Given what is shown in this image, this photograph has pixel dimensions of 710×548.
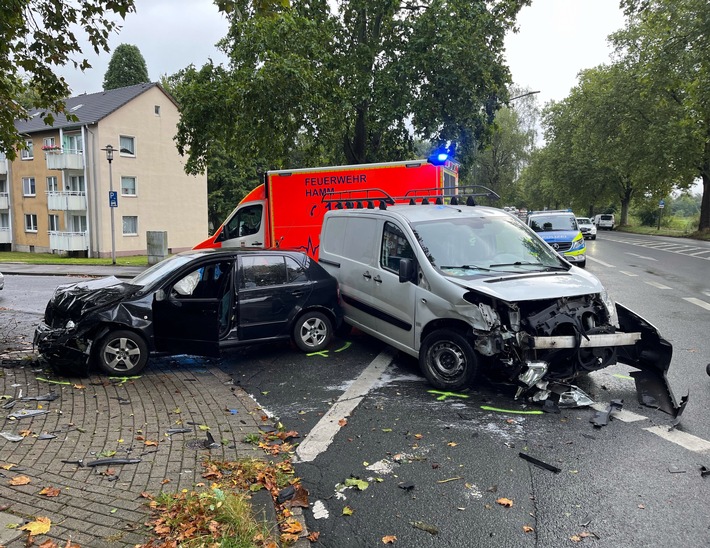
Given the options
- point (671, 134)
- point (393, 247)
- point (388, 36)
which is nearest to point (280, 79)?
point (388, 36)

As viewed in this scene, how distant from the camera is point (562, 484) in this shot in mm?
3801

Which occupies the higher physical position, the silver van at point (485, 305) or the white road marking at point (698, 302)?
the silver van at point (485, 305)

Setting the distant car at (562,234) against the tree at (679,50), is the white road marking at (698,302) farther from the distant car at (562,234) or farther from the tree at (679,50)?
the tree at (679,50)

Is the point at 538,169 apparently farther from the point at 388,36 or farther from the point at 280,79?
the point at 280,79

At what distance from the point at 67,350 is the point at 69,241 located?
113 ft

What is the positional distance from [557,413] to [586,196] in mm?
59486

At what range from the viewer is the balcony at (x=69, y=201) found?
121 feet

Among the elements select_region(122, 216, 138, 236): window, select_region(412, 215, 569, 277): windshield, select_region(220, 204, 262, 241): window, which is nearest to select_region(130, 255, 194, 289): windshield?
select_region(412, 215, 569, 277): windshield

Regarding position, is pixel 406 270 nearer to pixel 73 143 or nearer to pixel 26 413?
pixel 26 413

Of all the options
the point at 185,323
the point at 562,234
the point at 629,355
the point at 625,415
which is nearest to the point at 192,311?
the point at 185,323

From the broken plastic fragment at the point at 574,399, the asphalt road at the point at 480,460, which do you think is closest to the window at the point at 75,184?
the asphalt road at the point at 480,460

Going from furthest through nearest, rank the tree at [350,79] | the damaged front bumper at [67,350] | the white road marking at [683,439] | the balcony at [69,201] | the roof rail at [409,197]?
1. the balcony at [69,201]
2. the tree at [350,79]
3. the roof rail at [409,197]
4. the damaged front bumper at [67,350]
5. the white road marking at [683,439]

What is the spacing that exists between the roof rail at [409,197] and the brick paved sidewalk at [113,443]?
11.9ft

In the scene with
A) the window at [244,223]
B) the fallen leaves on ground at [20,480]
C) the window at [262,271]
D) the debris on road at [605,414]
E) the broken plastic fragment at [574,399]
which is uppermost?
the window at [244,223]
